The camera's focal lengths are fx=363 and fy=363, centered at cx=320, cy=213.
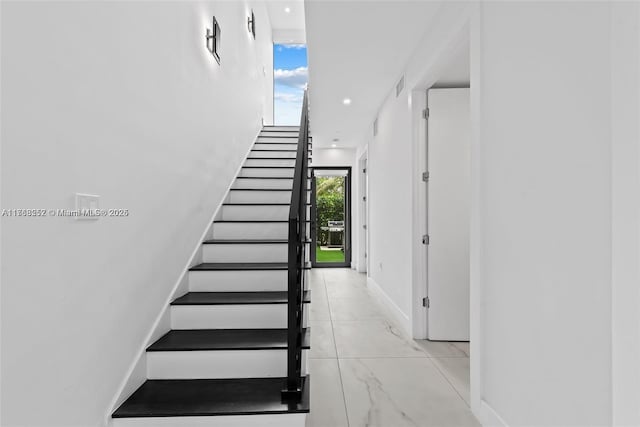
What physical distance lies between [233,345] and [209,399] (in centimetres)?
30

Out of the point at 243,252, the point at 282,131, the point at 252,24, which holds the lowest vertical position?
the point at 243,252

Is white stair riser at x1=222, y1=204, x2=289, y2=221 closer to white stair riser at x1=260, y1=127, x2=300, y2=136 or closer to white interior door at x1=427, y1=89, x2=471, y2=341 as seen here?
white interior door at x1=427, y1=89, x2=471, y2=341

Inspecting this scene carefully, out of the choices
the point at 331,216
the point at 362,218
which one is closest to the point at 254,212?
the point at 362,218

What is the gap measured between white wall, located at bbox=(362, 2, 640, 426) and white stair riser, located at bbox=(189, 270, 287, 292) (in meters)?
1.30

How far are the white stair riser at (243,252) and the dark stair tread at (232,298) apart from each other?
424 millimetres

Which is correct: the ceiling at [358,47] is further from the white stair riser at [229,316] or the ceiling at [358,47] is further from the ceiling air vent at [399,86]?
the white stair riser at [229,316]

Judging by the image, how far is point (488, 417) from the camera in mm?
1898

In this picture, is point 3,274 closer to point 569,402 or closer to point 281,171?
point 569,402

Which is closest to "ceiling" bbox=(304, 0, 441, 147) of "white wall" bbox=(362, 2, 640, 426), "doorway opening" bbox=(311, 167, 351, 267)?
"white wall" bbox=(362, 2, 640, 426)

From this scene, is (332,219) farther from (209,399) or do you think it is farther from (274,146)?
(209,399)

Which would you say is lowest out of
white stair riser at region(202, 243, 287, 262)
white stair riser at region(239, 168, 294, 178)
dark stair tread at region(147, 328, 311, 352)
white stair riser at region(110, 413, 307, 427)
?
white stair riser at region(110, 413, 307, 427)

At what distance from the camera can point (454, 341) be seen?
129 inches

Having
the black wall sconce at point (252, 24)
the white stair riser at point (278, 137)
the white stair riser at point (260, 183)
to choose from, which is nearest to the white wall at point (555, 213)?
the white stair riser at point (260, 183)

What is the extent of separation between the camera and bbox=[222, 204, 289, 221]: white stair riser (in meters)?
3.50
